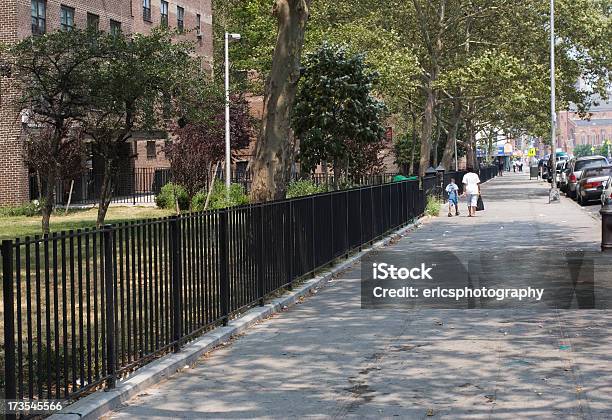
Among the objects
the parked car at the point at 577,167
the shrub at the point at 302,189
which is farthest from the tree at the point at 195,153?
the parked car at the point at 577,167

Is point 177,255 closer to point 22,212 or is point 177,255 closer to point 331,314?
point 331,314

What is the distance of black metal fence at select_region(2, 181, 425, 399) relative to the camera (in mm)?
7039

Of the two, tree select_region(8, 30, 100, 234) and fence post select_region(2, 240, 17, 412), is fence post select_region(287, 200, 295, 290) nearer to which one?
fence post select_region(2, 240, 17, 412)

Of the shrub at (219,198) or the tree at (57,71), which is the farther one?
the shrub at (219,198)

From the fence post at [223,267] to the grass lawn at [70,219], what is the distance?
51.5 ft

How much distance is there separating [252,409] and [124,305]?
1.64 metres

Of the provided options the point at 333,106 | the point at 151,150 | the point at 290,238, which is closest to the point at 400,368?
the point at 290,238

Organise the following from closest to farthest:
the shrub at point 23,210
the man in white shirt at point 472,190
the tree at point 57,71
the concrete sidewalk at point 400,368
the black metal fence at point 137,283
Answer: the black metal fence at point 137,283 < the concrete sidewalk at point 400,368 < the tree at point 57,71 < the man in white shirt at point 472,190 < the shrub at point 23,210

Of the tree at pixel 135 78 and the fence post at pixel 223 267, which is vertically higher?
the tree at pixel 135 78

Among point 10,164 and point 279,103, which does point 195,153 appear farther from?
point 279,103

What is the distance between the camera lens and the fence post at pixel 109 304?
26.6ft

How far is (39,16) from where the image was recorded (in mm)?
41938

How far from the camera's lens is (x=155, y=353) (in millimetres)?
9156

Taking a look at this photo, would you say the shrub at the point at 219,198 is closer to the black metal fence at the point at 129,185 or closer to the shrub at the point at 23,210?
the black metal fence at the point at 129,185
